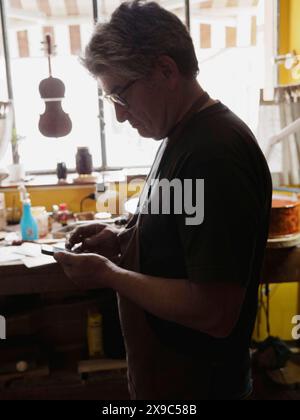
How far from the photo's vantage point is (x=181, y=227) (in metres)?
0.87

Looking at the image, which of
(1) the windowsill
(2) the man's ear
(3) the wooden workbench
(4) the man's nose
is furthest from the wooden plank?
(2) the man's ear

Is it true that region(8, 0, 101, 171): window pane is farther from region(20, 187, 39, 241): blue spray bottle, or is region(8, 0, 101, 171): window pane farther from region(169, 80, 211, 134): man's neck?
region(169, 80, 211, 134): man's neck

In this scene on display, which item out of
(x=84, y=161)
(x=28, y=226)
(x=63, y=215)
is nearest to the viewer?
(x=28, y=226)

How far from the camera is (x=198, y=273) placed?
0.83 meters

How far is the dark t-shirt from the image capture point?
0.81 m

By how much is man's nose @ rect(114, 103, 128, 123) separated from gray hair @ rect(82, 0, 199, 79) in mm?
115

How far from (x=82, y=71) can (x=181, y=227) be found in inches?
90.5

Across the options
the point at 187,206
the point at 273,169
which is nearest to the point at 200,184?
the point at 187,206

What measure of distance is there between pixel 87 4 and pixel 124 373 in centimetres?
232

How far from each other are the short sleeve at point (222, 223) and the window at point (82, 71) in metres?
2.13

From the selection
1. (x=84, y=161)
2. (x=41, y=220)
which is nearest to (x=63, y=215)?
(x=41, y=220)

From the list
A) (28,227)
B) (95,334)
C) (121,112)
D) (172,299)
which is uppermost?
(121,112)
